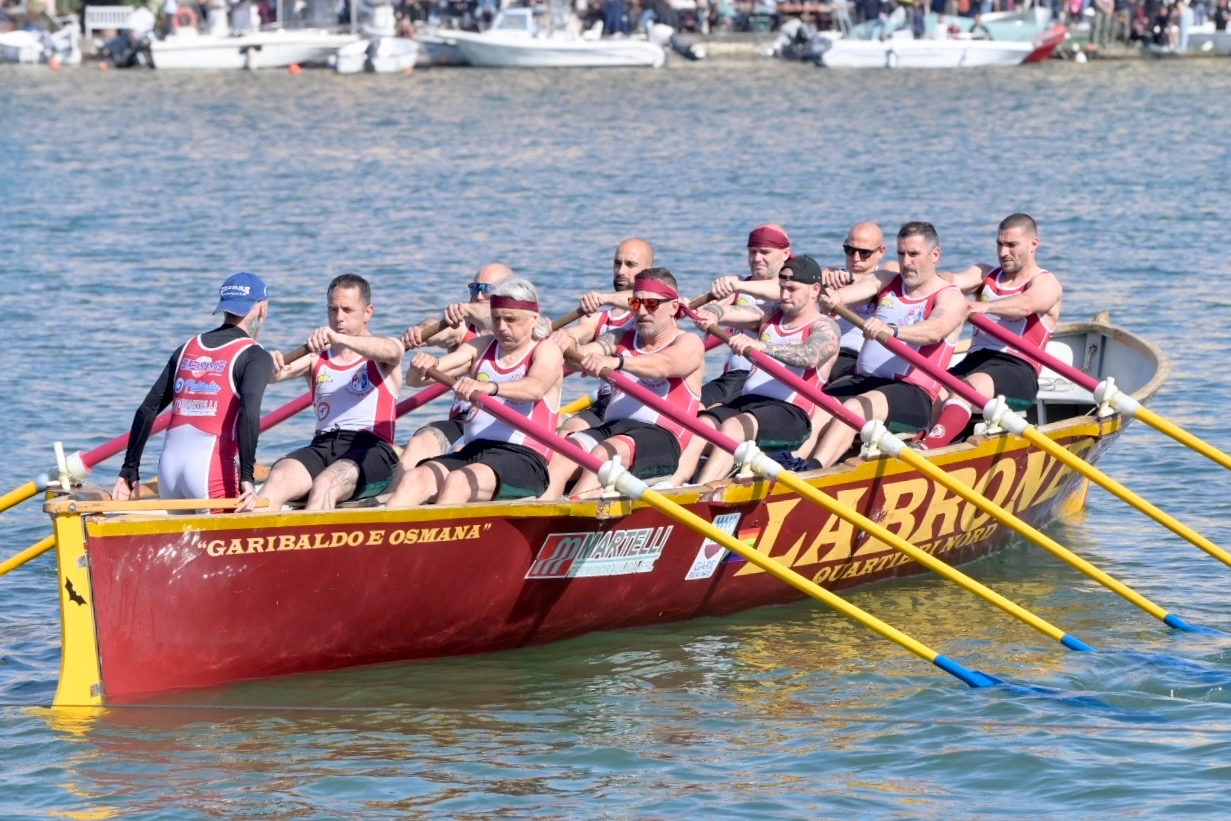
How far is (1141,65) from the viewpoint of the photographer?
2279 inches

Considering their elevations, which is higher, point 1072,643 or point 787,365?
point 787,365

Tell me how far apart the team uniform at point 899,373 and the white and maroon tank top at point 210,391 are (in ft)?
14.7

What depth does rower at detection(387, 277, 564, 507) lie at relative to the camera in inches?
431

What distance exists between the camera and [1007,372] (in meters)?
13.8

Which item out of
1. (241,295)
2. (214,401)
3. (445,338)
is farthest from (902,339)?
(214,401)

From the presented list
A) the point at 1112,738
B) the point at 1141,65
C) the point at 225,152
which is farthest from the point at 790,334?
the point at 1141,65

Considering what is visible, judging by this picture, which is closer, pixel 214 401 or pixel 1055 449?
pixel 214 401

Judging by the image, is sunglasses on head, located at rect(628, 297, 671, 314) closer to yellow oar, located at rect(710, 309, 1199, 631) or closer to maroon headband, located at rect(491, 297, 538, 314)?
yellow oar, located at rect(710, 309, 1199, 631)

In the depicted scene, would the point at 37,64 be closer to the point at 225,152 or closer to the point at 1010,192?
the point at 225,152

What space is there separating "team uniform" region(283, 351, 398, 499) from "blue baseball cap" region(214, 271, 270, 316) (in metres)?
0.80

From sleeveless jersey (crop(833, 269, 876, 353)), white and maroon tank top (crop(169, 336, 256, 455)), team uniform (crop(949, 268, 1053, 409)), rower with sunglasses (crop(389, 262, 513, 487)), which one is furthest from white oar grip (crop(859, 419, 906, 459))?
white and maroon tank top (crop(169, 336, 256, 455))

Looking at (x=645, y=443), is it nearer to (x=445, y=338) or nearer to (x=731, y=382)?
(x=445, y=338)

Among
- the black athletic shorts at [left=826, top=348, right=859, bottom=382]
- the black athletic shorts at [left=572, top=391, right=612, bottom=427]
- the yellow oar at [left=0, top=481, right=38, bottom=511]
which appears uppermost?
the black athletic shorts at [left=826, top=348, right=859, bottom=382]

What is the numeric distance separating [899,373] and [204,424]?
5.03 metres
